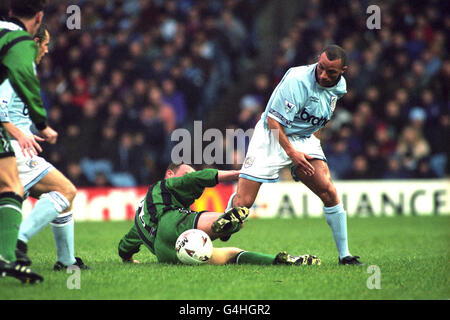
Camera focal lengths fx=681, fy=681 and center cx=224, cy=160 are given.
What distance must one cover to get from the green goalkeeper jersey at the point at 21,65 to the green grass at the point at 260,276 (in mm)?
1373

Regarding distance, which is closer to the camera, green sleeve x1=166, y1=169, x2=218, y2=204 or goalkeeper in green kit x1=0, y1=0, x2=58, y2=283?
goalkeeper in green kit x1=0, y1=0, x2=58, y2=283

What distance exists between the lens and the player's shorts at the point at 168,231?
6.23 m

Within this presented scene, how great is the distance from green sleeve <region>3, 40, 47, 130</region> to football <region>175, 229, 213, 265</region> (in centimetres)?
184

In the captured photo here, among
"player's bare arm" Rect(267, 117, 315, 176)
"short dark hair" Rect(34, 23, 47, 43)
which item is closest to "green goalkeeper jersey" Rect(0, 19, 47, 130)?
"short dark hair" Rect(34, 23, 47, 43)

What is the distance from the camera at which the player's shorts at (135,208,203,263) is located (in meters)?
6.23

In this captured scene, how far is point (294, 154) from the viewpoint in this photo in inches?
254

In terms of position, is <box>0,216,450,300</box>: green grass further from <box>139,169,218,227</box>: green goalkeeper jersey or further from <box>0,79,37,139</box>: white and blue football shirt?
<box>0,79,37,139</box>: white and blue football shirt

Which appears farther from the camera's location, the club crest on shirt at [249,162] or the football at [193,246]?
the club crest on shirt at [249,162]

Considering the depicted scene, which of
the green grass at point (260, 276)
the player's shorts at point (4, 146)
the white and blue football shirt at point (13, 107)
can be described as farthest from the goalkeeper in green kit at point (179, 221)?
the player's shorts at point (4, 146)

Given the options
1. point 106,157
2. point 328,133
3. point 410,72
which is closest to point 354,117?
point 328,133

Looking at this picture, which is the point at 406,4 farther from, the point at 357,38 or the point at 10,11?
the point at 10,11

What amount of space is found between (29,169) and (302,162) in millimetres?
2480

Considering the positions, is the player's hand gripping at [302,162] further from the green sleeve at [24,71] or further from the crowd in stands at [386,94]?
the crowd in stands at [386,94]

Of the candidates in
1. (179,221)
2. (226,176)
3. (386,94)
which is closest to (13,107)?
(179,221)
